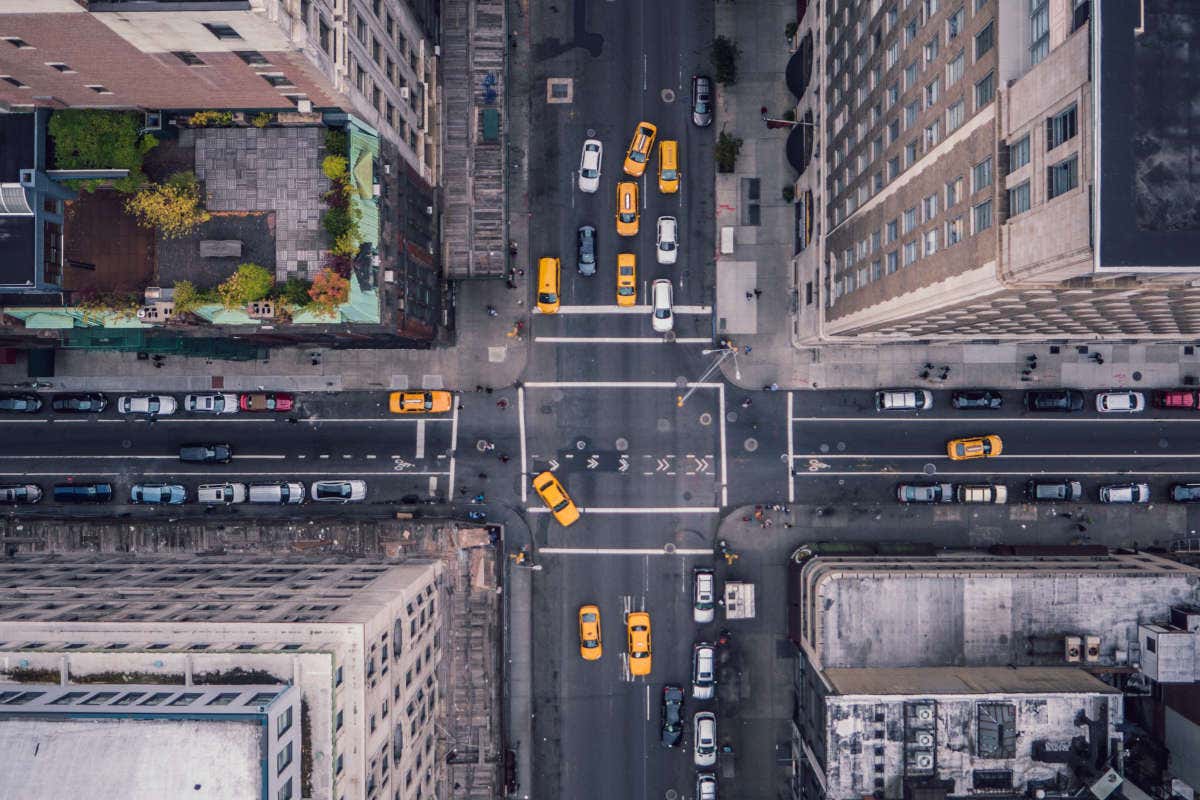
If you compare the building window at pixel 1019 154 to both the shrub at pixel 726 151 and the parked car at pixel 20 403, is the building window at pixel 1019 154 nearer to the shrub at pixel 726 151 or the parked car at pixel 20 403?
the shrub at pixel 726 151

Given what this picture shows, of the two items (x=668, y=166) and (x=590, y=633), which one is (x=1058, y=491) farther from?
(x=668, y=166)

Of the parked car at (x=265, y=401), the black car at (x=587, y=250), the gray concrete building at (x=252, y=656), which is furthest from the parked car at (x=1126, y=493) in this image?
the parked car at (x=265, y=401)

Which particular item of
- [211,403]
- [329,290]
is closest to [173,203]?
[329,290]

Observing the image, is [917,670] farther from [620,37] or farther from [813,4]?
[620,37]

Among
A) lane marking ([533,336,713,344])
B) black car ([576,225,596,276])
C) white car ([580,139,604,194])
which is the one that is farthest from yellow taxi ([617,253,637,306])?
white car ([580,139,604,194])

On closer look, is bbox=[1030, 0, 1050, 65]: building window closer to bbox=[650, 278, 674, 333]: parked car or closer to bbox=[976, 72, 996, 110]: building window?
bbox=[976, 72, 996, 110]: building window
